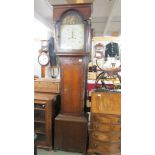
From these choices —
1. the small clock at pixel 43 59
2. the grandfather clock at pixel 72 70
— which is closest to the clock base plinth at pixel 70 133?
the grandfather clock at pixel 72 70

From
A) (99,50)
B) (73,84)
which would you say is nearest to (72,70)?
(73,84)

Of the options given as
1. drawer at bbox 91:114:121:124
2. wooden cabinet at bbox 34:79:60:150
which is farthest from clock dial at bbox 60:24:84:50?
drawer at bbox 91:114:121:124

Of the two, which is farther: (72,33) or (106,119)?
(72,33)

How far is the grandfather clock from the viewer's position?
90.7 inches

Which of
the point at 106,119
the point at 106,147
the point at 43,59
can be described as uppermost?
the point at 43,59

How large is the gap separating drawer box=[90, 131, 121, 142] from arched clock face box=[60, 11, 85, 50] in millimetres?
1102

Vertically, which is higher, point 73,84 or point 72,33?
point 72,33

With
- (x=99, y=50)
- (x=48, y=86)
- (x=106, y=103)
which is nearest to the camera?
(x=106, y=103)

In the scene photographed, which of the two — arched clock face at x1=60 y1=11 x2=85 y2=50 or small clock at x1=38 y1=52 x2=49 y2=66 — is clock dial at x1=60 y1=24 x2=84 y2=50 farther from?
small clock at x1=38 y1=52 x2=49 y2=66

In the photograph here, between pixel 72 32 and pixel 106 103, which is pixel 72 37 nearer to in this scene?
pixel 72 32

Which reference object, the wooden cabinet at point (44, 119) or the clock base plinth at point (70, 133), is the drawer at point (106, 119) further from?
the wooden cabinet at point (44, 119)

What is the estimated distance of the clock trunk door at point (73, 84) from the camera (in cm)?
238

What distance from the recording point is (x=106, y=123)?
2238 millimetres

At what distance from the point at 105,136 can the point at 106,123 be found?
0.56 ft
